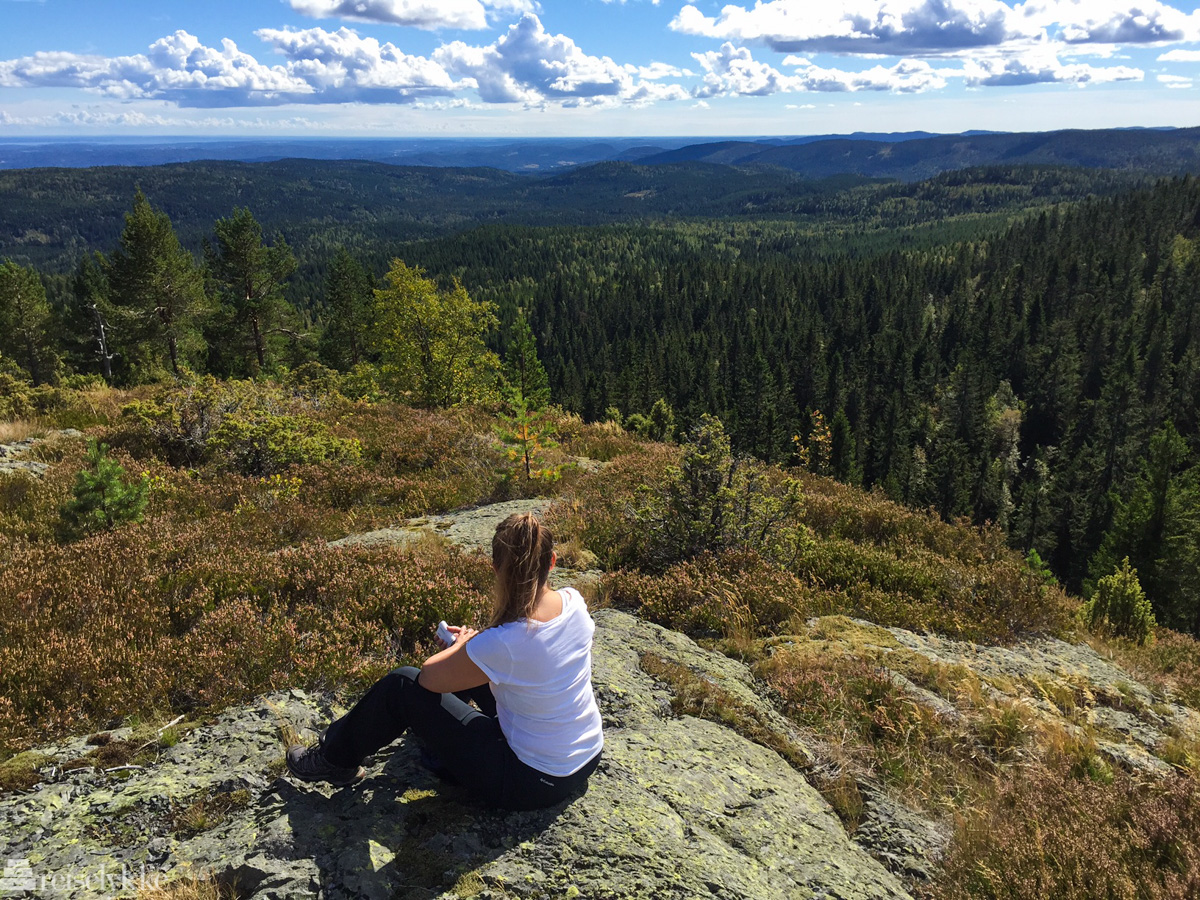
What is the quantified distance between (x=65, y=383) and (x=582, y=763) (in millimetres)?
24975

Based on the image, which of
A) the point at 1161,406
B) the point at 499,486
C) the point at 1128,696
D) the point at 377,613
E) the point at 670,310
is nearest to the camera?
the point at 377,613

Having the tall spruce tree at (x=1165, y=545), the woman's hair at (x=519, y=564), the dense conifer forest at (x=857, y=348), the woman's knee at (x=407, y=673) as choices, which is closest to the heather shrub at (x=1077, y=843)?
the woman's hair at (x=519, y=564)

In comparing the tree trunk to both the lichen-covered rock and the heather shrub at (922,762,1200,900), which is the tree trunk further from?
the heather shrub at (922,762,1200,900)

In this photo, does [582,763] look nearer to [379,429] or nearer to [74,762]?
[74,762]

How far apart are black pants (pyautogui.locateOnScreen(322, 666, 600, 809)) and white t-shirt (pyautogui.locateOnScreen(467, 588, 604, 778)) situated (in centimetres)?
8

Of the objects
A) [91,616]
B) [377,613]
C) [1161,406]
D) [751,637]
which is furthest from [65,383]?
[1161,406]

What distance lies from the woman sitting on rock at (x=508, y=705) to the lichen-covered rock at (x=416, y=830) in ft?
0.81

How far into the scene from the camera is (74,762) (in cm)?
411

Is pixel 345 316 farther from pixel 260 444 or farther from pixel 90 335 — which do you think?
pixel 260 444

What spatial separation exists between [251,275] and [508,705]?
36075mm

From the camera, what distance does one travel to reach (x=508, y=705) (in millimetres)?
3939

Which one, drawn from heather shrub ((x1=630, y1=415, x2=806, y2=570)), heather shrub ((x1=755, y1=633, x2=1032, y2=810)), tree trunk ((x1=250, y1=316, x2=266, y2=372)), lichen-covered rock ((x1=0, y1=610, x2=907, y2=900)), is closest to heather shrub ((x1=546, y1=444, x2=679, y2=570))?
heather shrub ((x1=630, y1=415, x2=806, y2=570))

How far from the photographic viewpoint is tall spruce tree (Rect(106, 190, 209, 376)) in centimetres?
3017

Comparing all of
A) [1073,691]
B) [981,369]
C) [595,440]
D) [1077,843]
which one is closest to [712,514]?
[1073,691]
